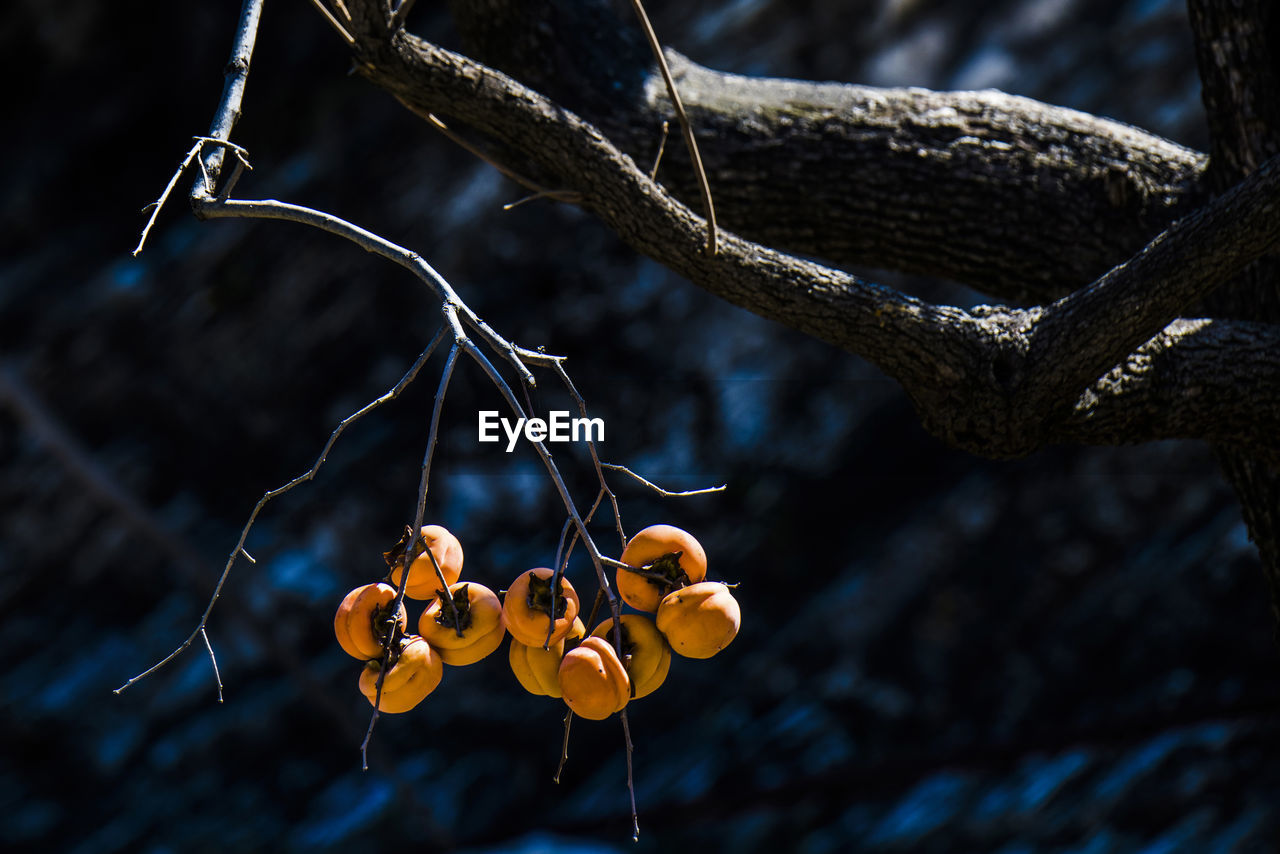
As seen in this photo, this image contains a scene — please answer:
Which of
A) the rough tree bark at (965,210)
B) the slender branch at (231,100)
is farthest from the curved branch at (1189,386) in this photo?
the slender branch at (231,100)

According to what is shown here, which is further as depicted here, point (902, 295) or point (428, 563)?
point (902, 295)

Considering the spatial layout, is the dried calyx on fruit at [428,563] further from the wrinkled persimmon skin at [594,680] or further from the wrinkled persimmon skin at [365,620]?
the wrinkled persimmon skin at [594,680]

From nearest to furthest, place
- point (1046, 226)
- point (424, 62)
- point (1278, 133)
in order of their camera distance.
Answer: point (424, 62) → point (1278, 133) → point (1046, 226)

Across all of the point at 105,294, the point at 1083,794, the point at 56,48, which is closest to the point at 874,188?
the point at 1083,794

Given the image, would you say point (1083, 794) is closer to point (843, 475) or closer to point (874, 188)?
point (843, 475)

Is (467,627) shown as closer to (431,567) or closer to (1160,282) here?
(431,567)

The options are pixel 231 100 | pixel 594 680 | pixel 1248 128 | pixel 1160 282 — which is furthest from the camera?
pixel 1248 128

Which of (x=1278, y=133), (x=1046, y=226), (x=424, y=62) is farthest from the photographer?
(x=1046, y=226)

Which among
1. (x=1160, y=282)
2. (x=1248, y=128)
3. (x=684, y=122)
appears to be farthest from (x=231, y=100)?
(x=1248, y=128)
